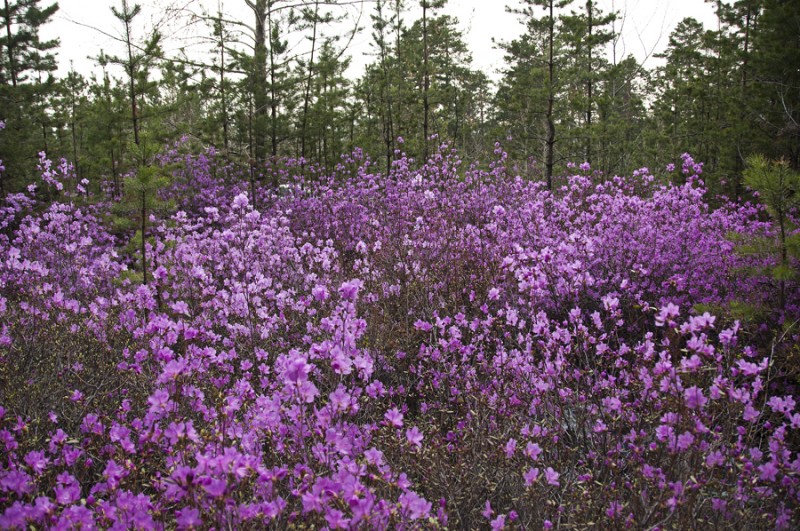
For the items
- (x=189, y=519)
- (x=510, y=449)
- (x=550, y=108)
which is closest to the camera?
(x=189, y=519)

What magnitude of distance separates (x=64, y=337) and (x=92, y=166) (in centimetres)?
1372

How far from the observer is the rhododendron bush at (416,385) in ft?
6.09

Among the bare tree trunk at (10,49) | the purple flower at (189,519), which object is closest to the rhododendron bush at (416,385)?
the purple flower at (189,519)

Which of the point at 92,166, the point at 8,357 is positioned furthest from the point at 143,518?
the point at 92,166

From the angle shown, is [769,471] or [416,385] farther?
[416,385]

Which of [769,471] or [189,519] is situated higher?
[189,519]

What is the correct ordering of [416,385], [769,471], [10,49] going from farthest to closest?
[10,49]
[416,385]
[769,471]

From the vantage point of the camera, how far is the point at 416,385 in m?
3.88

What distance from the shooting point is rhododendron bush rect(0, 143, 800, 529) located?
1857mm

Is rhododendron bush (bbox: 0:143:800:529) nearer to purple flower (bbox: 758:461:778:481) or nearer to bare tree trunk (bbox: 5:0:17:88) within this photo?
purple flower (bbox: 758:461:778:481)

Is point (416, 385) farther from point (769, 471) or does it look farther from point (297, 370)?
point (769, 471)

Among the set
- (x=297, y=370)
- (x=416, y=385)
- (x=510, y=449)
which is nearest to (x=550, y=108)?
(x=416, y=385)

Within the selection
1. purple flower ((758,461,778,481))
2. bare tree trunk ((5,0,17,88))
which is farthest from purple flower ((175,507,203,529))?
bare tree trunk ((5,0,17,88))

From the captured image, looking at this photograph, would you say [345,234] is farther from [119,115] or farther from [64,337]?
[119,115]
